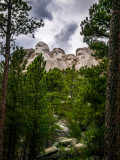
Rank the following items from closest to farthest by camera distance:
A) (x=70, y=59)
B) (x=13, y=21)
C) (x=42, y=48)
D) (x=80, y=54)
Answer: (x=13, y=21) < (x=42, y=48) < (x=80, y=54) < (x=70, y=59)

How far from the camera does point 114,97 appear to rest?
11.5ft

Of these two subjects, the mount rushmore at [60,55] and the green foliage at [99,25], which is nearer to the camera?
the green foliage at [99,25]

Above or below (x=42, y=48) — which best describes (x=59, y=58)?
below

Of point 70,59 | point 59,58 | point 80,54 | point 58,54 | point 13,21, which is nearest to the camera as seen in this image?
point 13,21

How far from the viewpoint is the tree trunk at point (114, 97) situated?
320cm

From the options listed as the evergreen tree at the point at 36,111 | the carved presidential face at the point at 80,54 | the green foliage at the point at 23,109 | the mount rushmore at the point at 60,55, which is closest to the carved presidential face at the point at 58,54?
the mount rushmore at the point at 60,55

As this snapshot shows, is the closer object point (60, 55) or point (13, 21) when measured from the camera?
point (13, 21)

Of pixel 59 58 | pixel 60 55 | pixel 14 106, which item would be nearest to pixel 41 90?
pixel 14 106

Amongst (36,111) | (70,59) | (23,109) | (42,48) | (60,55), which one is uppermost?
(42,48)

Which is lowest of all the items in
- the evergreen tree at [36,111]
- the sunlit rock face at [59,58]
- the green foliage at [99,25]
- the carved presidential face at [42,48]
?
the evergreen tree at [36,111]

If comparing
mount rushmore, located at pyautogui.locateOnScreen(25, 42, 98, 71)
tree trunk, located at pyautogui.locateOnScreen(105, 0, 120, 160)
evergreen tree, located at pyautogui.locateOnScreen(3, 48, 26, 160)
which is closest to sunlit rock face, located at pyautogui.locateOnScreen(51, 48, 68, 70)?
mount rushmore, located at pyautogui.locateOnScreen(25, 42, 98, 71)

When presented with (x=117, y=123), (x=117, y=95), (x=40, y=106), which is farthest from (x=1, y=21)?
(x=117, y=123)

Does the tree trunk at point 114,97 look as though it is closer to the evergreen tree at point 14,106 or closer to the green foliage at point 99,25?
the green foliage at point 99,25

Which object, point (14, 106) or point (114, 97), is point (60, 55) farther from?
point (114, 97)
